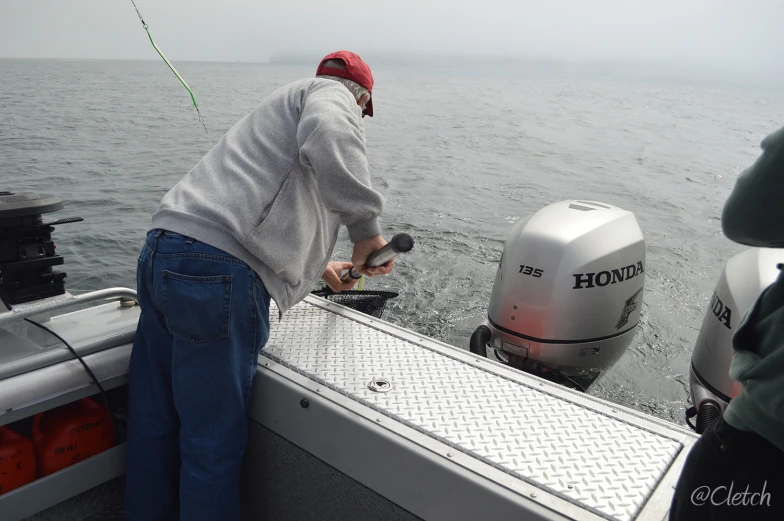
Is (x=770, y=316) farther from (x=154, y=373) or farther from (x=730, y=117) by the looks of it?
(x=730, y=117)

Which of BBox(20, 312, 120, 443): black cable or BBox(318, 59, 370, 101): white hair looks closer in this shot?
BBox(20, 312, 120, 443): black cable

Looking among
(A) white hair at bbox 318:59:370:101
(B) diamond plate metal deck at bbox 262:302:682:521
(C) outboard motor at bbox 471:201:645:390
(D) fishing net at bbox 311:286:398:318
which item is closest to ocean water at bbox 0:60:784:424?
(C) outboard motor at bbox 471:201:645:390

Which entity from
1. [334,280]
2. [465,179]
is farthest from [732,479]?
[465,179]

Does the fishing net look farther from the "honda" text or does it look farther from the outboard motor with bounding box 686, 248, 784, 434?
the outboard motor with bounding box 686, 248, 784, 434

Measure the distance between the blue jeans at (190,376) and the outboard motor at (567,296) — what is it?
1505mm

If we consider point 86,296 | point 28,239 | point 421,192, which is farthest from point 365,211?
point 421,192

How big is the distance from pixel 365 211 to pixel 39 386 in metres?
1.03

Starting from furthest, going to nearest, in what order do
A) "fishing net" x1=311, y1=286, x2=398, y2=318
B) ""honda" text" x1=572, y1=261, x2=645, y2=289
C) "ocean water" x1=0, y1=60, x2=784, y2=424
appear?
"ocean water" x1=0, y1=60, x2=784, y2=424, ""honda" text" x1=572, y1=261, x2=645, y2=289, "fishing net" x1=311, y1=286, x2=398, y2=318

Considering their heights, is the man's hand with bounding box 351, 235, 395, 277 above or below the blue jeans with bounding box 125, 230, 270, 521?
above

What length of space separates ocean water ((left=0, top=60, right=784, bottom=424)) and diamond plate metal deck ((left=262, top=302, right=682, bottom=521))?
2.25 metres

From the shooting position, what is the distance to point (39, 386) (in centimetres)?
166

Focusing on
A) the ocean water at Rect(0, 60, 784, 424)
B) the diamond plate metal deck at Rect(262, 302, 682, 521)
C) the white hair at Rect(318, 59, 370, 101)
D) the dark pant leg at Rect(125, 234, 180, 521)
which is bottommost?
the ocean water at Rect(0, 60, 784, 424)

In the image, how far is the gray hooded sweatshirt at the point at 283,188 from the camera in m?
1.61

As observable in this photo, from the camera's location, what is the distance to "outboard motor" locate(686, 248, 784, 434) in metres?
2.51
